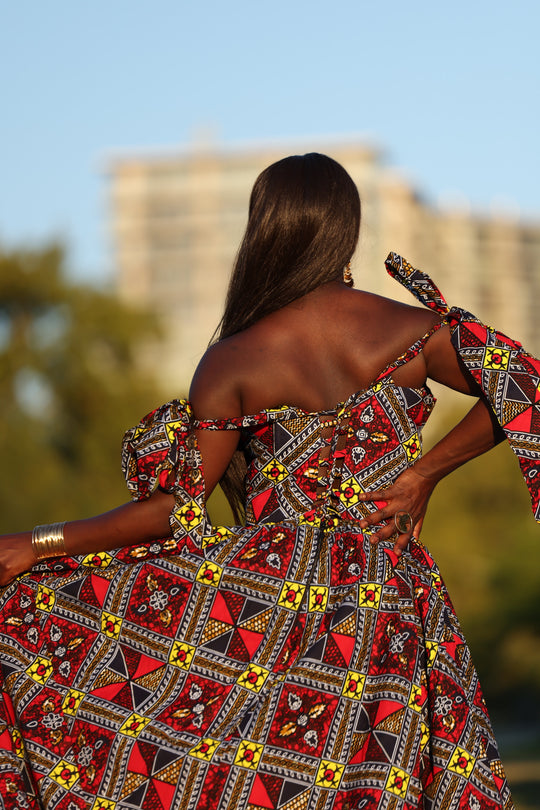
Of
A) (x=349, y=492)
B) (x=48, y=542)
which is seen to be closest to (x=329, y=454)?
(x=349, y=492)

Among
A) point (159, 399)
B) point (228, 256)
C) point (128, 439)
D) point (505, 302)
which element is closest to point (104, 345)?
point (159, 399)

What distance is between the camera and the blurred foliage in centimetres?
2430

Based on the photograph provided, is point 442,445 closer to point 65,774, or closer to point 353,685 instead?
point 353,685

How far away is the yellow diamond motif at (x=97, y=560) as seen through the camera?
3379 mm

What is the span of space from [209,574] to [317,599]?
29cm

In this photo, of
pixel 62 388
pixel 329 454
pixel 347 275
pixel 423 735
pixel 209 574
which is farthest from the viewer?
pixel 62 388

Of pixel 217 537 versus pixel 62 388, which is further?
pixel 62 388

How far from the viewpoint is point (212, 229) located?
8100cm

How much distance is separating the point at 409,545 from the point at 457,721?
51 centimetres

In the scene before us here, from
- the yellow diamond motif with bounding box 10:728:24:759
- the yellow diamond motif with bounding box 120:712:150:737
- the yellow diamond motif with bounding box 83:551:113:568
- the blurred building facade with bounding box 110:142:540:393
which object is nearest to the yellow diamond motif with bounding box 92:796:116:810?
the yellow diamond motif with bounding box 120:712:150:737

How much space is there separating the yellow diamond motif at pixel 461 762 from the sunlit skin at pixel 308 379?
0.56 metres

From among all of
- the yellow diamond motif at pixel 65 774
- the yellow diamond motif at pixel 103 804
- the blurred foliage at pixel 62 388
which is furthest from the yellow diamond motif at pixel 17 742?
the blurred foliage at pixel 62 388

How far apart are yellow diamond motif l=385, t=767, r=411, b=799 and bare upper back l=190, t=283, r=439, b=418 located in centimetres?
96

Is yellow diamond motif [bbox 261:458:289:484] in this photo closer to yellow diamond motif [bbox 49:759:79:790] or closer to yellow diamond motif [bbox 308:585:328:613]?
yellow diamond motif [bbox 308:585:328:613]
